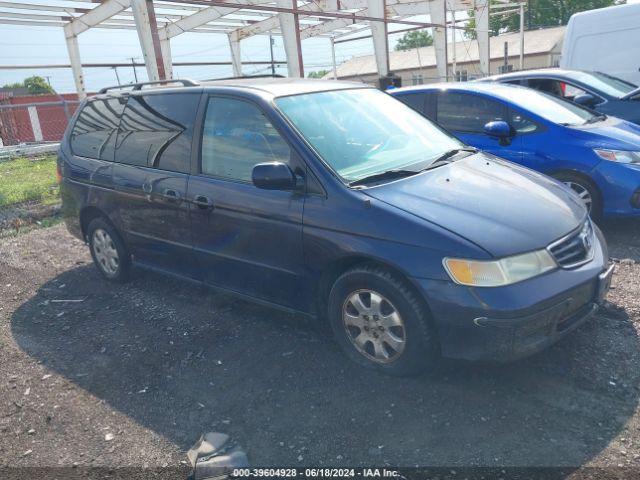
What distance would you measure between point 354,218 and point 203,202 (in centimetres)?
130

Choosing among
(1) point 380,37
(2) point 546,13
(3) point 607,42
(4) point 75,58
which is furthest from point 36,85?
(2) point 546,13

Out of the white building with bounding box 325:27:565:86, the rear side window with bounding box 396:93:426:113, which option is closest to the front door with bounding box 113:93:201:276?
the rear side window with bounding box 396:93:426:113

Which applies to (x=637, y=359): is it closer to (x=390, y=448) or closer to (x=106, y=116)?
(x=390, y=448)

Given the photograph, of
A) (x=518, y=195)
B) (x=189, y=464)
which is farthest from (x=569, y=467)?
(x=189, y=464)

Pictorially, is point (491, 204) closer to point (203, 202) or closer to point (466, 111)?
point (203, 202)

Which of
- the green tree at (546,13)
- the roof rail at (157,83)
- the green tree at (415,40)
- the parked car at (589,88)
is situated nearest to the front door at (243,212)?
the roof rail at (157,83)

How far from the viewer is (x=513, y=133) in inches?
229

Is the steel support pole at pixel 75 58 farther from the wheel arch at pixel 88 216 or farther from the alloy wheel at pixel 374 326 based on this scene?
the alloy wheel at pixel 374 326

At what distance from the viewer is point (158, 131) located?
441 centimetres

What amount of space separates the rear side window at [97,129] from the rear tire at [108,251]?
645mm

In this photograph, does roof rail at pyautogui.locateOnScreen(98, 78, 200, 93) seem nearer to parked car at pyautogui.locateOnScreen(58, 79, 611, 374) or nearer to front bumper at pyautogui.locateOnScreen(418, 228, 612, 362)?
parked car at pyautogui.locateOnScreen(58, 79, 611, 374)

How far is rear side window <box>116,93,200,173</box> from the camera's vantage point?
418 centimetres

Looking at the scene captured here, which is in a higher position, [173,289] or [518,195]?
[518,195]

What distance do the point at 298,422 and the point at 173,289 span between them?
245 centimetres
